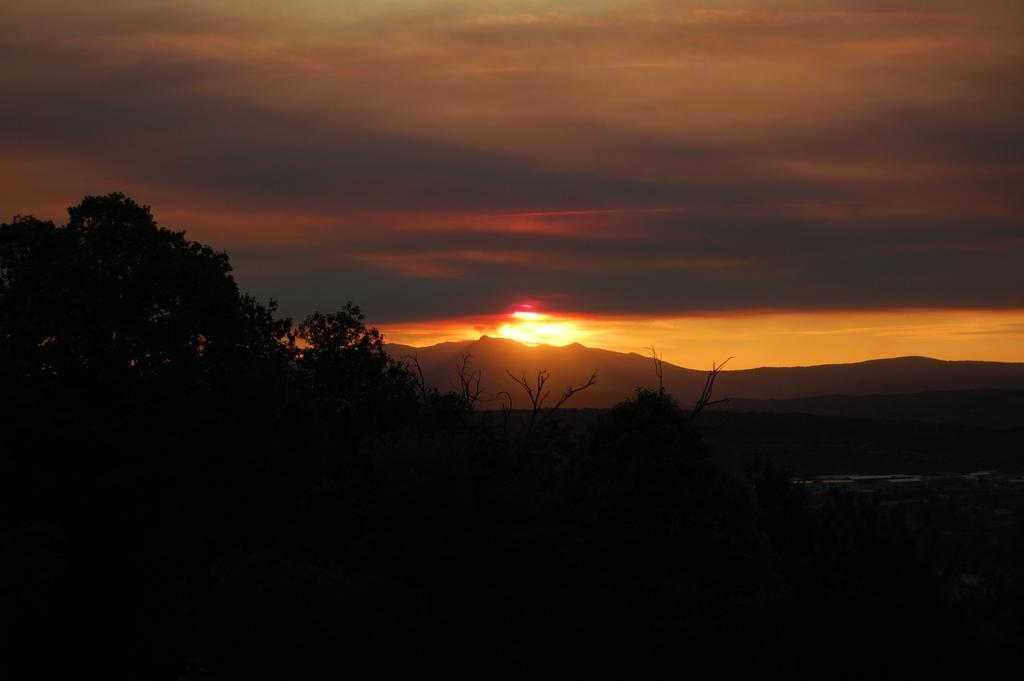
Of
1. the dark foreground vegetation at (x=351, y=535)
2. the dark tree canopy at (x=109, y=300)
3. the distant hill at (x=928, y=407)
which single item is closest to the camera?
the dark foreground vegetation at (x=351, y=535)

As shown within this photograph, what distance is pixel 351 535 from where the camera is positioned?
80.6 ft

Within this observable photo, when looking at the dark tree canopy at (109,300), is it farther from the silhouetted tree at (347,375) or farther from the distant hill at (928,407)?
the distant hill at (928,407)

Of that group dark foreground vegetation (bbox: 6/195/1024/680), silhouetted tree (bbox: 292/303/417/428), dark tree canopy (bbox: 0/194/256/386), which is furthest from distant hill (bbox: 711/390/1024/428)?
dark tree canopy (bbox: 0/194/256/386)

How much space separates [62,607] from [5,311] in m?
Answer: 8.24

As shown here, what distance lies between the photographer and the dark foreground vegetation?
20984 mm

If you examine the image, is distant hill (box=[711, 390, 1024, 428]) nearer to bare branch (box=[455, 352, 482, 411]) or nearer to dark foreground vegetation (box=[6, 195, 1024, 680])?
bare branch (box=[455, 352, 482, 411])

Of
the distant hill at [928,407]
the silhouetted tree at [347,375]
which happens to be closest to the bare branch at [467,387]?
the silhouetted tree at [347,375]

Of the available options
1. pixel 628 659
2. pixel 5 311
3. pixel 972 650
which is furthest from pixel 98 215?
pixel 972 650

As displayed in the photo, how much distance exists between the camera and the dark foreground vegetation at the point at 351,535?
2098 centimetres

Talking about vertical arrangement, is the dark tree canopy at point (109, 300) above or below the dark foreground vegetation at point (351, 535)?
above

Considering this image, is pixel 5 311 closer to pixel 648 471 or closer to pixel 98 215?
pixel 98 215

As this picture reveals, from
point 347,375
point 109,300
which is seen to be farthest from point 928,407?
point 109,300

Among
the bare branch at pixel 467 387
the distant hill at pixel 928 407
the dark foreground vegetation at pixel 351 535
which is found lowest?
the dark foreground vegetation at pixel 351 535

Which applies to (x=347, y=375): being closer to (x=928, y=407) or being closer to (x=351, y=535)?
(x=351, y=535)
